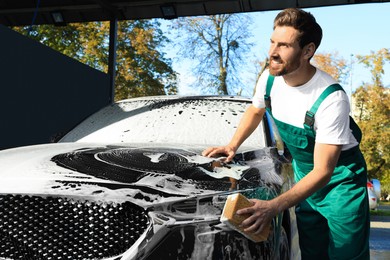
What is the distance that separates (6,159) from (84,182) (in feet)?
2.13

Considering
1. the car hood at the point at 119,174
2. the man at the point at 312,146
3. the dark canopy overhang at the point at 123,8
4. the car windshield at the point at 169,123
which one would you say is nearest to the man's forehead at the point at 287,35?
the man at the point at 312,146

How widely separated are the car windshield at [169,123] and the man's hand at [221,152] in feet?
1.77

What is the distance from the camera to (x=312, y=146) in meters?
2.95

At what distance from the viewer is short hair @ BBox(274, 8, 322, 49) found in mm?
2658

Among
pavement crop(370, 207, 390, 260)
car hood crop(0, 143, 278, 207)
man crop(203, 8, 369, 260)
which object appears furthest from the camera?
pavement crop(370, 207, 390, 260)

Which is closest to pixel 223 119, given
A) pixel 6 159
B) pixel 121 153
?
pixel 121 153

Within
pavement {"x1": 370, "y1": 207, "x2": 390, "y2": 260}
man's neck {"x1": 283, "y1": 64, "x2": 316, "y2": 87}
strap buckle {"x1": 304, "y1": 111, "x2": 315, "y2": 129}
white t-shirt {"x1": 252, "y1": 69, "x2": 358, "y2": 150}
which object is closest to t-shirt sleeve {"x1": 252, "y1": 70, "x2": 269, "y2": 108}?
white t-shirt {"x1": 252, "y1": 69, "x2": 358, "y2": 150}

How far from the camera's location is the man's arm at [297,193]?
2.33m

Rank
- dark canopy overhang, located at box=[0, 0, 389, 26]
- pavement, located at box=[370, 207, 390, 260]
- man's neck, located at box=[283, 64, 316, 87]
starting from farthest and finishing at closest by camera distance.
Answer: dark canopy overhang, located at box=[0, 0, 389, 26]
pavement, located at box=[370, 207, 390, 260]
man's neck, located at box=[283, 64, 316, 87]

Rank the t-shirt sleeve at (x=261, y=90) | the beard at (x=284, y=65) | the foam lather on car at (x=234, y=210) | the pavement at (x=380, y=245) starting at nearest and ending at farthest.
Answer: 1. the foam lather on car at (x=234, y=210)
2. the beard at (x=284, y=65)
3. the t-shirt sleeve at (x=261, y=90)
4. the pavement at (x=380, y=245)

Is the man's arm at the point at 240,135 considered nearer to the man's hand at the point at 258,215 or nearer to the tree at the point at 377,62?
the man's hand at the point at 258,215

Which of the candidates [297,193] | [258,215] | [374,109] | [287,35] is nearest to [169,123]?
[287,35]

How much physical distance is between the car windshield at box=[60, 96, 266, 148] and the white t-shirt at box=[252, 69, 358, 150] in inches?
30.4

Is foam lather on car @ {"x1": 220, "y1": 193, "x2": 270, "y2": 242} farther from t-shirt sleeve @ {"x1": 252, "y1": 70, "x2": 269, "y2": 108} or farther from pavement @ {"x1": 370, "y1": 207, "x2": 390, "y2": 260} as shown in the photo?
pavement @ {"x1": 370, "y1": 207, "x2": 390, "y2": 260}
